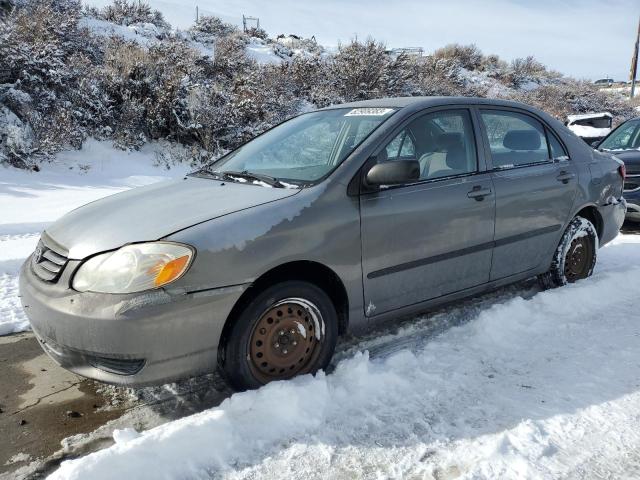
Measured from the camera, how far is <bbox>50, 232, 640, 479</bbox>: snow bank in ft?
7.59

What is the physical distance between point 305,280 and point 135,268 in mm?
897

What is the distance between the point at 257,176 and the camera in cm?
333

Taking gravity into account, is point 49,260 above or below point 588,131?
below

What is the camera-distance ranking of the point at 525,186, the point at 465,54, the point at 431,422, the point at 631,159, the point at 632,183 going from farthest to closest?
the point at 465,54, the point at 631,159, the point at 632,183, the point at 525,186, the point at 431,422

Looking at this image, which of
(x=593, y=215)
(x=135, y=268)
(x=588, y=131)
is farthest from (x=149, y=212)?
(x=588, y=131)

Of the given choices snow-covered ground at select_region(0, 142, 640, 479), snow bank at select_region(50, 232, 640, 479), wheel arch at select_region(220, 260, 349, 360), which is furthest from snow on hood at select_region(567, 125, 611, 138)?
wheel arch at select_region(220, 260, 349, 360)

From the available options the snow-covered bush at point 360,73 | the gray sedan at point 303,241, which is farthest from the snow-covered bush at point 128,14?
the gray sedan at point 303,241

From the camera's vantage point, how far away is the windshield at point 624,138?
7840mm

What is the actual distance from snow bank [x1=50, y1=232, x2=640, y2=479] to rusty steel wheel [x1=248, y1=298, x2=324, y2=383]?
11 centimetres

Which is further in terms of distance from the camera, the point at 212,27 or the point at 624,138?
the point at 212,27

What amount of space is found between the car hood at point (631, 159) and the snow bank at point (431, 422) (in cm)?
430

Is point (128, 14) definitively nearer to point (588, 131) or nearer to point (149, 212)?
point (588, 131)

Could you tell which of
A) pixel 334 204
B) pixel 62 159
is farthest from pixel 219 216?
pixel 62 159

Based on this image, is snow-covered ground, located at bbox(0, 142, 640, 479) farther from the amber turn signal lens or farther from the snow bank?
the amber turn signal lens
